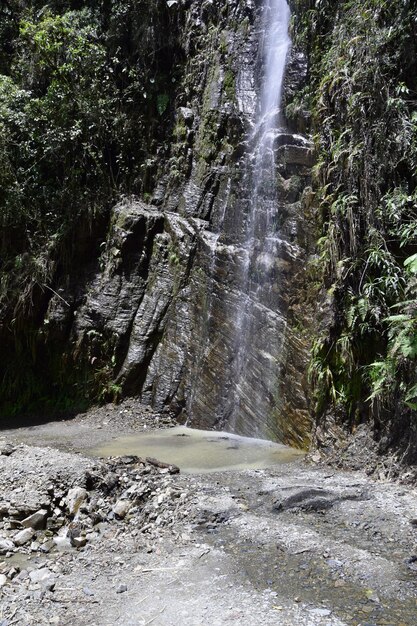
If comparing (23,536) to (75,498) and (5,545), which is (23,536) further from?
(75,498)

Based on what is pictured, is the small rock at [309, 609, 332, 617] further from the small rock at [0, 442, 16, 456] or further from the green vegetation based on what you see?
the small rock at [0, 442, 16, 456]

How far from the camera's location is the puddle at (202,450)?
293 inches

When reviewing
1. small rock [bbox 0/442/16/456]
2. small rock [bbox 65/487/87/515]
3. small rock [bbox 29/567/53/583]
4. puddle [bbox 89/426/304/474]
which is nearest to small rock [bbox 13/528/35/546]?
small rock [bbox 65/487/87/515]

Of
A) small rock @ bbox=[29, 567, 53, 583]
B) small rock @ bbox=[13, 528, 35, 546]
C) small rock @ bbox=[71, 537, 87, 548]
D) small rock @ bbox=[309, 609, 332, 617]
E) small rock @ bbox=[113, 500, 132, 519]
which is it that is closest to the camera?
small rock @ bbox=[309, 609, 332, 617]

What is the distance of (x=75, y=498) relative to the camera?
6215 millimetres

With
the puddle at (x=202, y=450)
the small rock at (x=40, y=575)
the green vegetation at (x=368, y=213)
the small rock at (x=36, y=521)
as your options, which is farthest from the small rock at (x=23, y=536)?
the green vegetation at (x=368, y=213)

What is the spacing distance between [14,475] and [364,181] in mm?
5379

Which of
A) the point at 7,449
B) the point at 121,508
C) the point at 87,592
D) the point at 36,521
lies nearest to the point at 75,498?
the point at 36,521

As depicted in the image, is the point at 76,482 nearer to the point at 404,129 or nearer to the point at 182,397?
the point at 182,397

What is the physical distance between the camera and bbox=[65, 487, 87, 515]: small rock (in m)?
6.11

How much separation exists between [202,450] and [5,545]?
10.7 ft

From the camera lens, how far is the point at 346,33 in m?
8.27

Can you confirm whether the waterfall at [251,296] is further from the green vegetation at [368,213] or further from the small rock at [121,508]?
the small rock at [121,508]

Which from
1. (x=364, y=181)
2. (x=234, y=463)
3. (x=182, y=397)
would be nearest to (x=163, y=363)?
(x=182, y=397)
